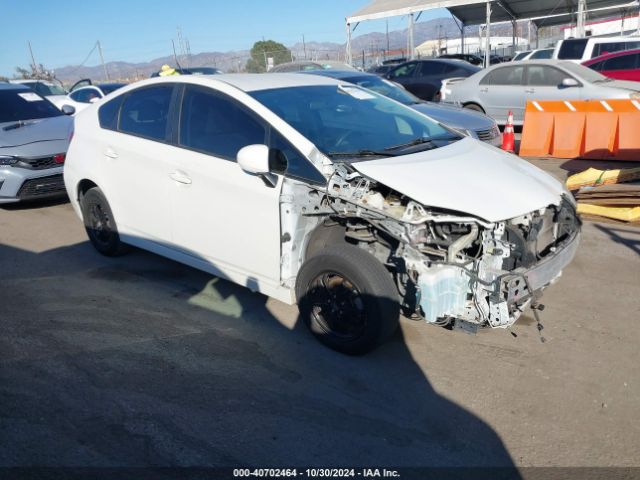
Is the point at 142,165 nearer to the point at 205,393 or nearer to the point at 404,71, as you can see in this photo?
the point at 205,393

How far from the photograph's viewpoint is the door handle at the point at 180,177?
4.15 metres

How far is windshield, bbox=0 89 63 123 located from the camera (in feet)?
26.8

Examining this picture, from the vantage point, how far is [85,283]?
4.98 m

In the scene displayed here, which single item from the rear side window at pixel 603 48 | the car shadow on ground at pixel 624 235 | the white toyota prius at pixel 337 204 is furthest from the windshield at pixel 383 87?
the rear side window at pixel 603 48

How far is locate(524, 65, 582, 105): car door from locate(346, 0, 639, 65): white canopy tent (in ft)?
29.9

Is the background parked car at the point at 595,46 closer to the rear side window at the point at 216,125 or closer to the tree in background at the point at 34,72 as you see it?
the rear side window at the point at 216,125

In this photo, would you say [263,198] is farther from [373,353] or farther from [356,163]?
[373,353]

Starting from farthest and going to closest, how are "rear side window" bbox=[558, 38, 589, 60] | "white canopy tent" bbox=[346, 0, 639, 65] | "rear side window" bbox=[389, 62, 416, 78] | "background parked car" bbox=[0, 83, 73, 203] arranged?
1. "white canopy tent" bbox=[346, 0, 639, 65]
2. "rear side window" bbox=[389, 62, 416, 78]
3. "rear side window" bbox=[558, 38, 589, 60]
4. "background parked car" bbox=[0, 83, 73, 203]

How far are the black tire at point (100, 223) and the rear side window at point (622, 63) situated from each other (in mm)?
12695

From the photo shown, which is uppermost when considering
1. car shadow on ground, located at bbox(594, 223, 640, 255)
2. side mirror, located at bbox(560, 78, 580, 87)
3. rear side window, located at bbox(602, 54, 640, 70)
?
rear side window, located at bbox(602, 54, 640, 70)

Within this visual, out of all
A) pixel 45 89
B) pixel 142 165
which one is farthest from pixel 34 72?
pixel 142 165

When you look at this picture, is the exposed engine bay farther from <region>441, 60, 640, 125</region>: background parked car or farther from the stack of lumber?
<region>441, 60, 640, 125</region>: background parked car

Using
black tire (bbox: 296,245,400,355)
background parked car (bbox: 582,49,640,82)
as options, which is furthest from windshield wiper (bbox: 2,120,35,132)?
background parked car (bbox: 582,49,640,82)

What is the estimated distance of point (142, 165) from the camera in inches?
179
